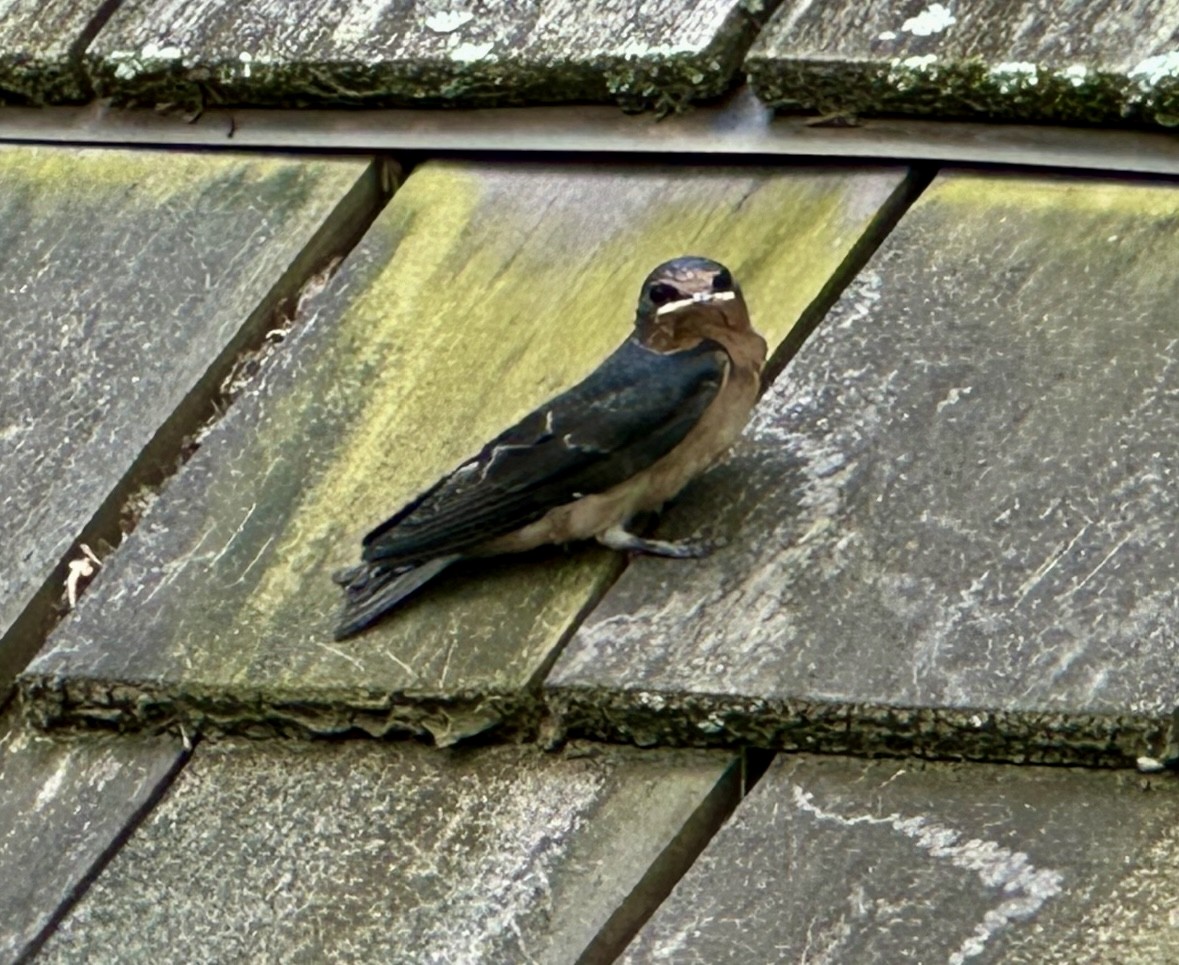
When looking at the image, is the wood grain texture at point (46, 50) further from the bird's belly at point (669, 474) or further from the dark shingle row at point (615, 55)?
the bird's belly at point (669, 474)

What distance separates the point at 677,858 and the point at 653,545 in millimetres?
347

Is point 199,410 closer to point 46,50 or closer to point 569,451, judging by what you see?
point 569,451

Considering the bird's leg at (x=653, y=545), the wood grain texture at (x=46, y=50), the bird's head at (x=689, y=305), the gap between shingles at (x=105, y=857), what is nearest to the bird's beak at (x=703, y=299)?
the bird's head at (x=689, y=305)

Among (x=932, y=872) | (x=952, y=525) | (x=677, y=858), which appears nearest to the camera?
(x=932, y=872)

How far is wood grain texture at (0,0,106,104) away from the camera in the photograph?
9.23 feet

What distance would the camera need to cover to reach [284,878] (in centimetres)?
203

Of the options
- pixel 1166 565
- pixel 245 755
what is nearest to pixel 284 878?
pixel 245 755

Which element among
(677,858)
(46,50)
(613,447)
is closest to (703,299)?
(613,447)

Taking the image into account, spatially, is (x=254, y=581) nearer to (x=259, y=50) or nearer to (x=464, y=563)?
(x=464, y=563)

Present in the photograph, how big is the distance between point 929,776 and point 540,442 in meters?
0.58

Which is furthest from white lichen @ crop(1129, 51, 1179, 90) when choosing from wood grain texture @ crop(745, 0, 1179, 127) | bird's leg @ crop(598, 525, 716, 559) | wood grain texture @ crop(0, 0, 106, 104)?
wood grain texture @ crop(0, 0, 106, 104)

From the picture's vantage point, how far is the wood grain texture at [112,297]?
2.46 meters

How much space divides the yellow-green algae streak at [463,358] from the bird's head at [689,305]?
0.05m

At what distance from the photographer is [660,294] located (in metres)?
2.35
